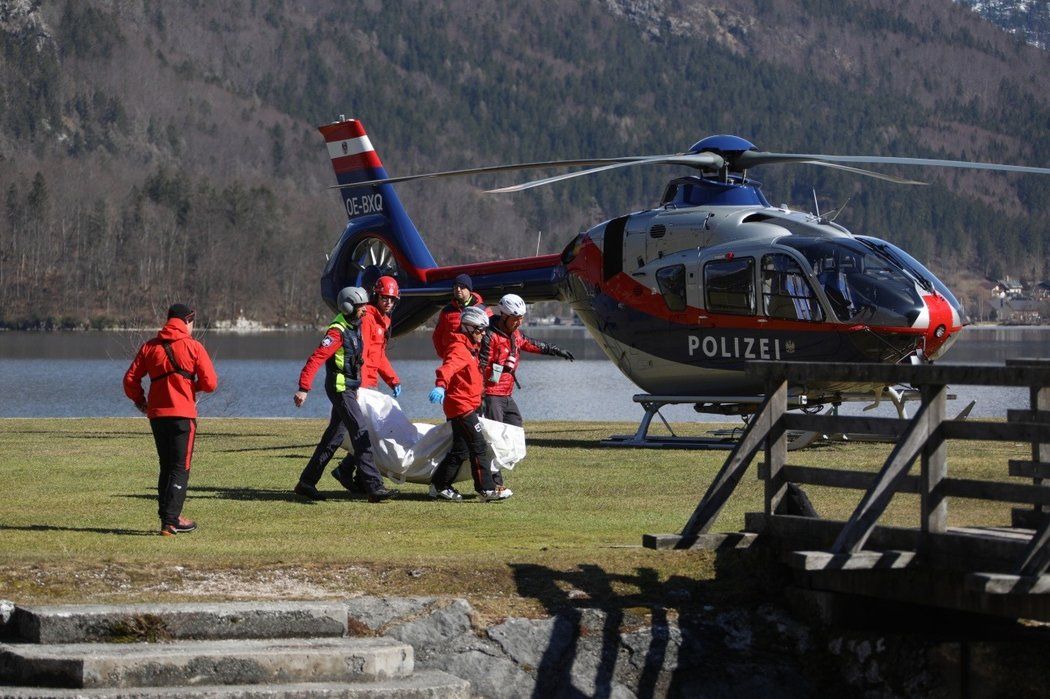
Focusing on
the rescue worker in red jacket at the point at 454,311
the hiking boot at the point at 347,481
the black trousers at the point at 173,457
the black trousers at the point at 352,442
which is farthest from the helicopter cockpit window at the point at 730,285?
the black trousers at the point at 173,457

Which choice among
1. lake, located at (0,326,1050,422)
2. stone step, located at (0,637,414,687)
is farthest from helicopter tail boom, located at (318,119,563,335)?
stone step, located at (0,637,414,687)

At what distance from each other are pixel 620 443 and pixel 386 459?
249 inches

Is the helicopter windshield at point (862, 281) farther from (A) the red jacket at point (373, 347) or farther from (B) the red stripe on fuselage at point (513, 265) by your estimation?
(A) the red jacket at point (373, 347)

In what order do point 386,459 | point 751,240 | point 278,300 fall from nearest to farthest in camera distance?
point 386,459 → point 751,240 → point 278,300

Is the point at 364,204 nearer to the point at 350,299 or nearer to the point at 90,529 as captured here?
the point at 350,299

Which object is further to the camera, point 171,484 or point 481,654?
point 171,484

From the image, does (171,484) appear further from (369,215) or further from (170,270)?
(170,270)

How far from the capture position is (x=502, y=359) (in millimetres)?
14961

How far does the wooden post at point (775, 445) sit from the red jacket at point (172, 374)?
13.0 feet

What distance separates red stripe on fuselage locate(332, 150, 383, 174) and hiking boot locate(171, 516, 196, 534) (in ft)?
48.8

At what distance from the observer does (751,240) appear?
1878 centimetres

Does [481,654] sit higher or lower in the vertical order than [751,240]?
lower

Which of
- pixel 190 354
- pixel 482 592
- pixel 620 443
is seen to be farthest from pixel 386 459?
pixel 620 443

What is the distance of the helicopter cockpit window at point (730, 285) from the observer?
18703 mm
